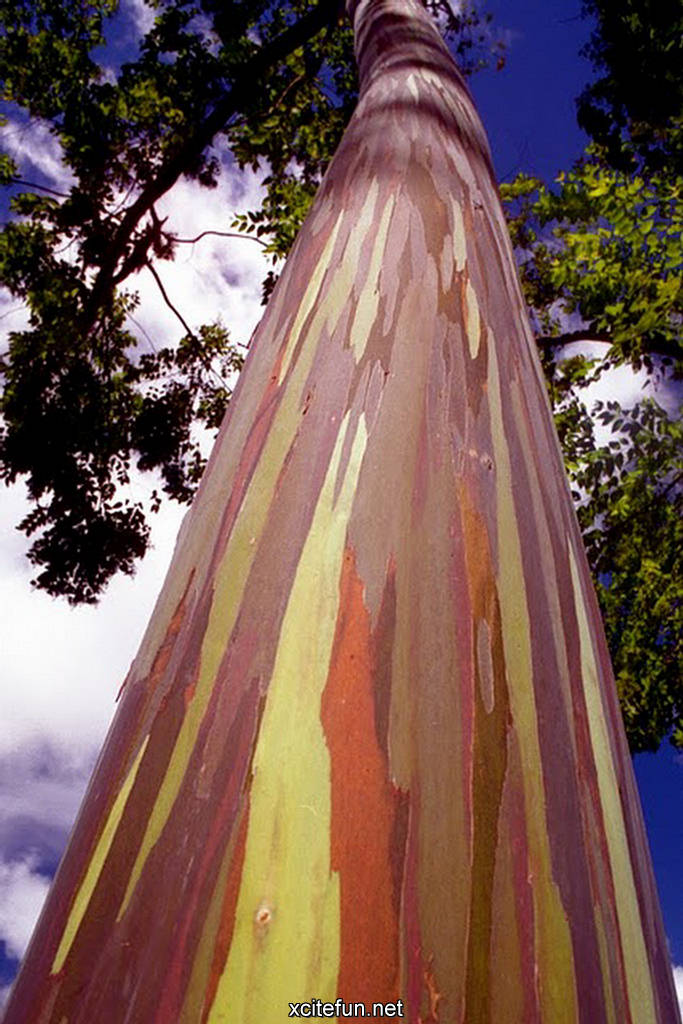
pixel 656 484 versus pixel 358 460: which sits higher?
pixel 656 484

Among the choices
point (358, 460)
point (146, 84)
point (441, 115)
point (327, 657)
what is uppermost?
point (146, 84)

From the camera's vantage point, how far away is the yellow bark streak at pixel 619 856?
0.60 m

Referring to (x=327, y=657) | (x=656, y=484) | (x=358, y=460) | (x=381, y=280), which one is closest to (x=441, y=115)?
(x=381, y=280)

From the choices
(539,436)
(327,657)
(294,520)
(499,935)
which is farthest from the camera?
(539,436)

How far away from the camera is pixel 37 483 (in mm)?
5445

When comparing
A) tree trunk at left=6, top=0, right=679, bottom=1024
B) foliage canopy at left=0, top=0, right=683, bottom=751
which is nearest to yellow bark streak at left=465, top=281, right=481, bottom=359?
tree trunk at left=6, top=0, right=679, bottom=1024

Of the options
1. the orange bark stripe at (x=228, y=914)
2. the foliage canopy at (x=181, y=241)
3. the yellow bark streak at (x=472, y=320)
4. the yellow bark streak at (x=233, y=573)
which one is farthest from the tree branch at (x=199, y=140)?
the orange bark stripe at (x=228, y=914)

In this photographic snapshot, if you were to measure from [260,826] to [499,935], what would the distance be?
0.59 ft

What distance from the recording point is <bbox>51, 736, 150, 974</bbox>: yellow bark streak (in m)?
0.55

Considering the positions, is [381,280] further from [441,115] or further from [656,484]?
[656,484]

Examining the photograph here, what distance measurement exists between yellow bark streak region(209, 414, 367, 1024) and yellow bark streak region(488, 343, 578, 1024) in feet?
0.53

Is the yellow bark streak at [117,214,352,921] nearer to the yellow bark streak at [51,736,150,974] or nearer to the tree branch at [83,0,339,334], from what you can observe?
the yellow bark streak at [51,736,150,974]

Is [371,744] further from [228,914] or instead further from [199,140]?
[199,140]

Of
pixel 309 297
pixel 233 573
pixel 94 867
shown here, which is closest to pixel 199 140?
pixel 309 297
